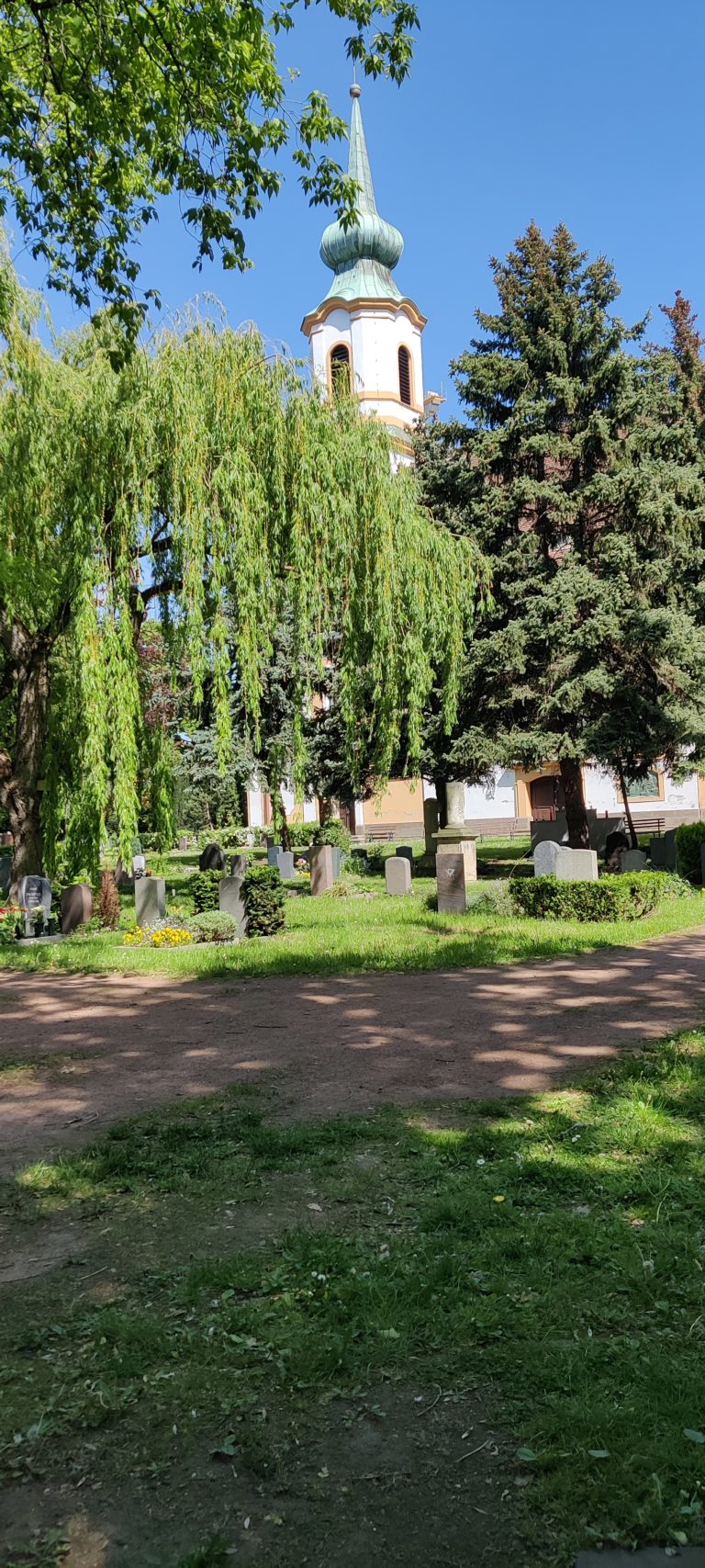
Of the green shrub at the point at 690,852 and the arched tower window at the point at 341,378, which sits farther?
the green shrub at the point at 690,852

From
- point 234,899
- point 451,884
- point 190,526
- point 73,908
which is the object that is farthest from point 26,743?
point 451,884

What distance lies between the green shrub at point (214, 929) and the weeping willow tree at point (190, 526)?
5.16ft

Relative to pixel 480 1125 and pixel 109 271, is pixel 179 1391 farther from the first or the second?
pixel 109 271

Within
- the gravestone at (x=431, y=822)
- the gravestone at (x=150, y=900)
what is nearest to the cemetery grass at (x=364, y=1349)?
the gravestone at (x=150, y=900)

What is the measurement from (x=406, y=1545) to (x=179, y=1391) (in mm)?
837

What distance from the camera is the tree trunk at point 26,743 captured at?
48.3 feet

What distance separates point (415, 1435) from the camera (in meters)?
2.62

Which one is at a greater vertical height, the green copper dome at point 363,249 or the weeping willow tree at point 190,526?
the green copper dome at point 363,249

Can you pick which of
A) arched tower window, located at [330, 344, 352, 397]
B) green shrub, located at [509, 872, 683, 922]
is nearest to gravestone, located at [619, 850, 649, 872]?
green shrub, located at [509, 872, 683, 922]

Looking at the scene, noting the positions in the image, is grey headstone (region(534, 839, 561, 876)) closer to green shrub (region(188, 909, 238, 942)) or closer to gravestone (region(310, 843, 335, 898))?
green shrub (region(188, 909, 238, 942))

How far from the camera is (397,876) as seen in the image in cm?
1881

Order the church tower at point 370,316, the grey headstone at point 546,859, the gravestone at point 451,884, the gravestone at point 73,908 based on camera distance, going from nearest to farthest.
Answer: the gravestone at point 73,908
the gravestone at point 451,884
the grey headstone at point 546,859
the church tower at point 370,316

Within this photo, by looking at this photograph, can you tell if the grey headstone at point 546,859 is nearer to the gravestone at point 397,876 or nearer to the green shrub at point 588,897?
the green shrub at point 588,897

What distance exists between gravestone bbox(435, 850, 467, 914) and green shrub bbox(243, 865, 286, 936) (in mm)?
2534
